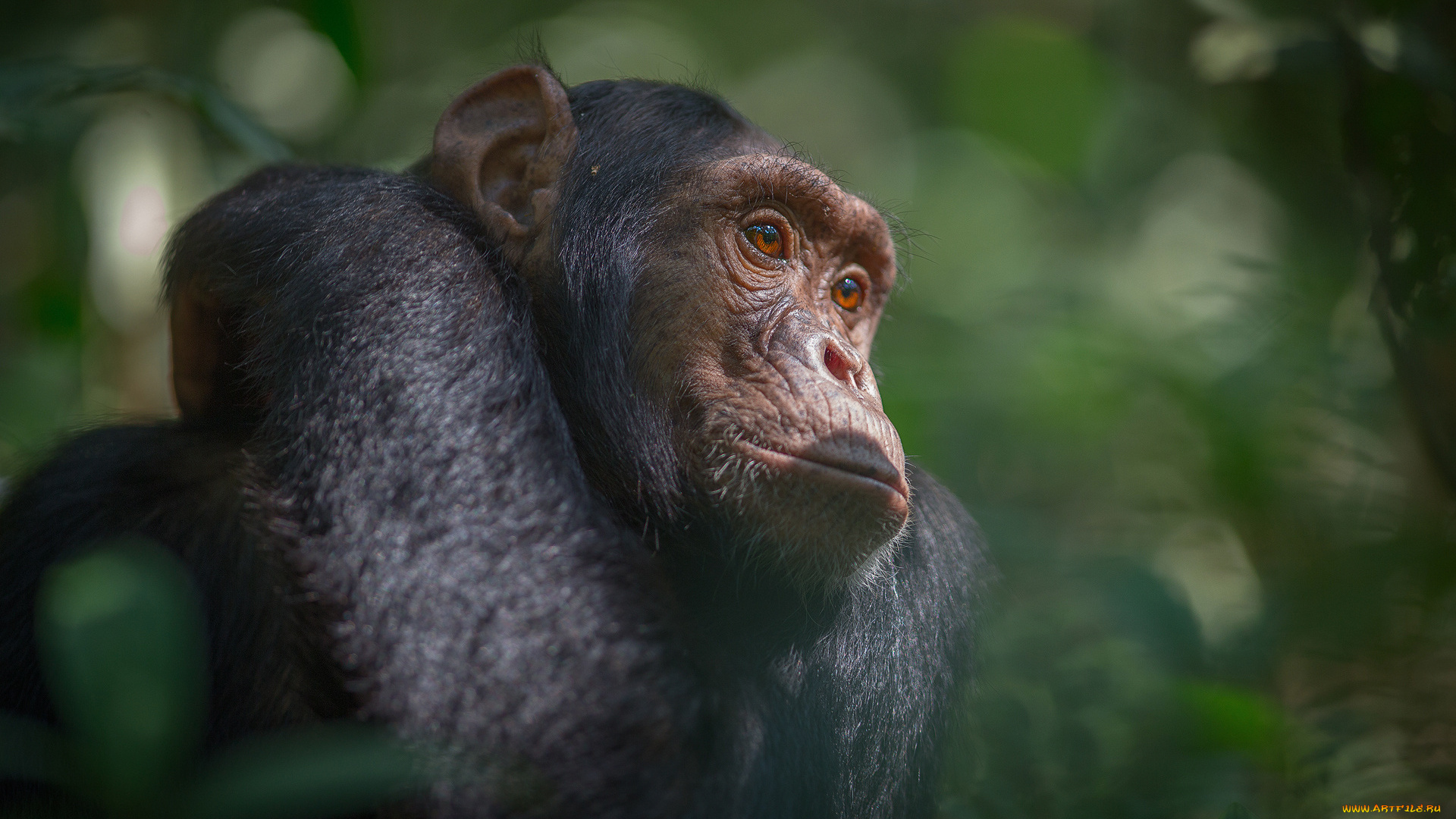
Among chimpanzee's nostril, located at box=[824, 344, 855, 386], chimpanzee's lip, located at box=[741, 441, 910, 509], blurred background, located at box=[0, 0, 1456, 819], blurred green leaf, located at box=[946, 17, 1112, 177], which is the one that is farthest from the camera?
blurred green leaf, located at box=[946, 17, 1112, 177]

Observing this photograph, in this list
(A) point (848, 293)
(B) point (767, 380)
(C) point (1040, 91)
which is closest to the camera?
(B) point (767, 380)

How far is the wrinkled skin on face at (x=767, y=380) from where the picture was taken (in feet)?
10.2

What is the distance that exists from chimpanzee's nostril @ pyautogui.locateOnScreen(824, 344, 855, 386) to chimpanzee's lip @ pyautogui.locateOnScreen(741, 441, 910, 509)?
0.35 m

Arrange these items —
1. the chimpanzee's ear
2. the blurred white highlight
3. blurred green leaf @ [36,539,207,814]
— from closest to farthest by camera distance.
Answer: blurred green leaf @ [36,539,207,814] < the chimpanzee's ear < the blurred white highlight

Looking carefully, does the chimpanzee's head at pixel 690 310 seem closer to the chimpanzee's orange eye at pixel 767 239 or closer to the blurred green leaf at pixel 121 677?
the chimpanzee's orange eye at pixel 767 239

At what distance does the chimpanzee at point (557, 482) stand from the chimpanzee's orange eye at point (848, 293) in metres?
0.02

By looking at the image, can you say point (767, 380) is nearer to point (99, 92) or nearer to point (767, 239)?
point (767, 239)

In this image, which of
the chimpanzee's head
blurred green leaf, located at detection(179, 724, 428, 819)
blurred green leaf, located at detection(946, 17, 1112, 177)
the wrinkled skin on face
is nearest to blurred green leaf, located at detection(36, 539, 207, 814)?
blurred green leaf, located at detection(179, 724, 428, 819)

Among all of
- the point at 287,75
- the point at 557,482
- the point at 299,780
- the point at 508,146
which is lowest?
the point at 299,780

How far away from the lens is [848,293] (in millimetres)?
4129

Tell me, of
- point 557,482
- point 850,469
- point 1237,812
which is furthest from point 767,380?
point 1237,812

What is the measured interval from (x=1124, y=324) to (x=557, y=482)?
5.02 m

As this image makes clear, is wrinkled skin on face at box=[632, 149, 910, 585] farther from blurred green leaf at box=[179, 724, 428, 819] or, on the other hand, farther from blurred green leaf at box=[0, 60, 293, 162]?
blurred green leaf at box=[0, 60, 293, 162]

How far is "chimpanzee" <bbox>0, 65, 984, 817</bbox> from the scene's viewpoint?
2459 millimetres
